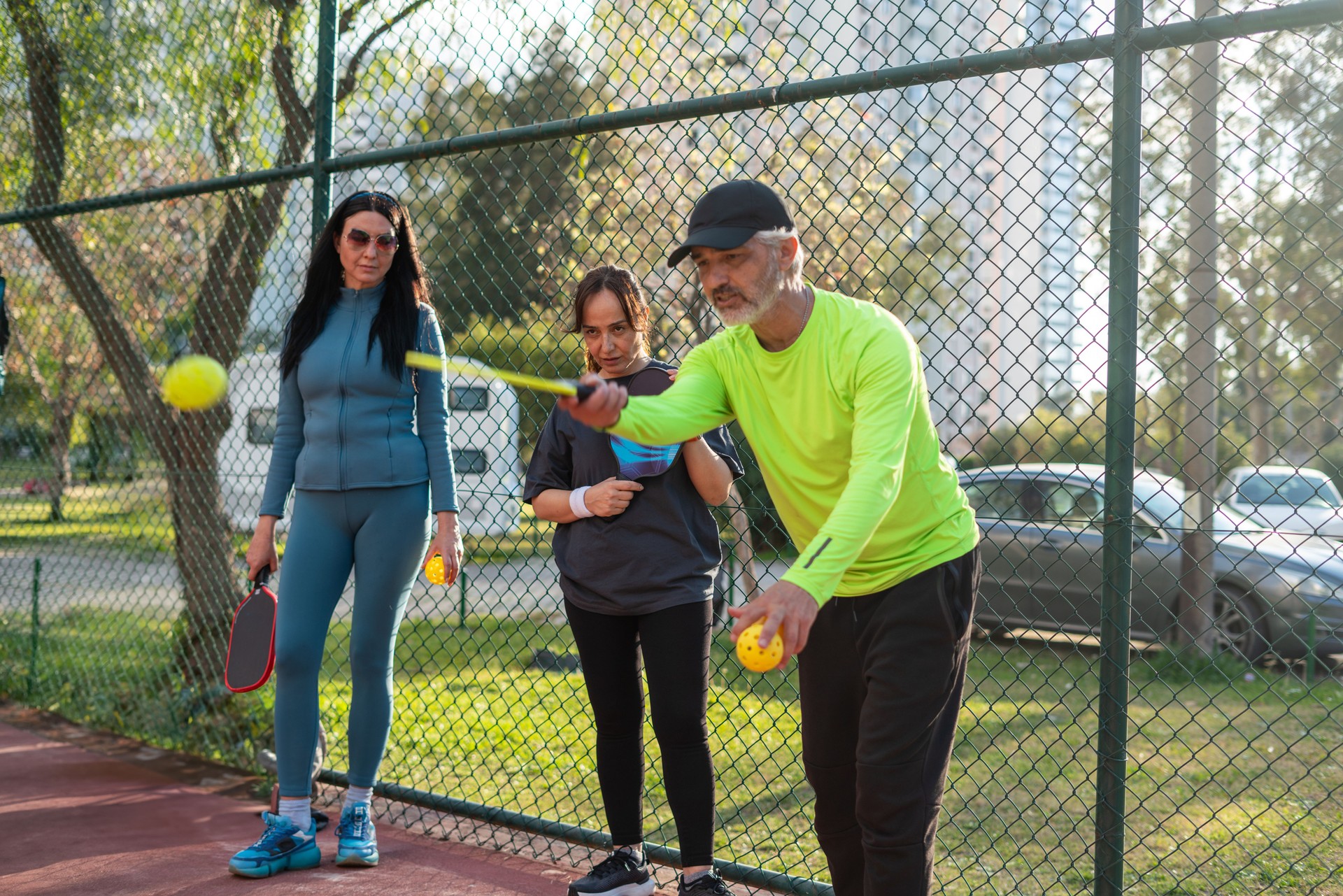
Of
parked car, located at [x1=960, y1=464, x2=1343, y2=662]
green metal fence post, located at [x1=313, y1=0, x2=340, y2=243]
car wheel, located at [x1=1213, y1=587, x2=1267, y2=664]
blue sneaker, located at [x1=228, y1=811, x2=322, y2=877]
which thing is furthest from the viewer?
car wheel, located at [x1=1213, y1=587, x2=1267, y2=664]

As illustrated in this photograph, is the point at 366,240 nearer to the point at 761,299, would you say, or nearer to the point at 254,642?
the point at 254,642

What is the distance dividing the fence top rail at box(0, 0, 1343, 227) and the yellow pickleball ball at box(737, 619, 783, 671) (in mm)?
1671

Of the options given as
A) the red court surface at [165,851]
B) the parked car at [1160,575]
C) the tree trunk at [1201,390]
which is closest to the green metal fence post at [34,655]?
the red court surface at [165,851]

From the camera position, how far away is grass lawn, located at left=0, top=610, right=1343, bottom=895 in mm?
4168

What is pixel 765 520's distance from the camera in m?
13.1

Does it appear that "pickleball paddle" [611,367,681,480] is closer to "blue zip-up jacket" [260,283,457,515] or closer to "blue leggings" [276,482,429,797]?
"blue zip-up jacket" [260,283,457,515]

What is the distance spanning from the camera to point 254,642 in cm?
373

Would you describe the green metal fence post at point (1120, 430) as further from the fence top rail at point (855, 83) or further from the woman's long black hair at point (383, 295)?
the woman's long black hair at point (383, 295)

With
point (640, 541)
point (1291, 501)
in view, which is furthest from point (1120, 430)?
point (1291, 501)

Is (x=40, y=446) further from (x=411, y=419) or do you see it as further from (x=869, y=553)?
(x=869, y=553)

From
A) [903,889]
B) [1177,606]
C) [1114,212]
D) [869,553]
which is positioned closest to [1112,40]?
[1114,212]

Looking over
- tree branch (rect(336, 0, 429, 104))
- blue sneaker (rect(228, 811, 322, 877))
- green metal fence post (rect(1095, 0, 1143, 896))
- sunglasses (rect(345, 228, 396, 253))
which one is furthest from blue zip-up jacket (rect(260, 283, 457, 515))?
tree branch (rect(336, 0, 429, 104))

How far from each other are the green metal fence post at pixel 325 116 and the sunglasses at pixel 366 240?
3.10ft

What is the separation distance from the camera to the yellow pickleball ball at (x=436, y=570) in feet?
11.5
